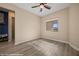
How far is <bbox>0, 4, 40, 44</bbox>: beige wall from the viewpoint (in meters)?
1.98

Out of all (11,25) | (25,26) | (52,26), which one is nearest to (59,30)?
(52,26)

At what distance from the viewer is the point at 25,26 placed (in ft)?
6.68

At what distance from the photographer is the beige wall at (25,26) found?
6.49 feet

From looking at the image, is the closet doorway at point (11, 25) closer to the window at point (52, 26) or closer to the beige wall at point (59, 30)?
the beige wall at point (59, 30)

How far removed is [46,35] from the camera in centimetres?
204

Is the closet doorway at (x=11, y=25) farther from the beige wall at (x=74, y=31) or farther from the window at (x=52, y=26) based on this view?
the beige wall at (x=74, y=31)

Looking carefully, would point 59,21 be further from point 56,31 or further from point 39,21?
point 39,21

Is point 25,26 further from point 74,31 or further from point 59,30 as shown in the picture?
point 74,31

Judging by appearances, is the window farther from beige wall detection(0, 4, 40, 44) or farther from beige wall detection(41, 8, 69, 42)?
beige wall detection(0, 4, 40, 44)

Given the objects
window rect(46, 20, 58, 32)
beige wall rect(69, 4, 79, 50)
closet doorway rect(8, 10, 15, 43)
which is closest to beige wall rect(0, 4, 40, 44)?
closet doorway rect(8, 10, 15, 43)

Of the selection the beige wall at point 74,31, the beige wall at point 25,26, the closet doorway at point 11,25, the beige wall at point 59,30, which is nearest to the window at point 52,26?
the beige wall at point 59,30

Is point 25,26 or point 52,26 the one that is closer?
point 52,26

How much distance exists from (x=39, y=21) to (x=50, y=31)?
369 mm

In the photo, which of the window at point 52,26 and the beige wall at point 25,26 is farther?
the beige wall at point 25,26
